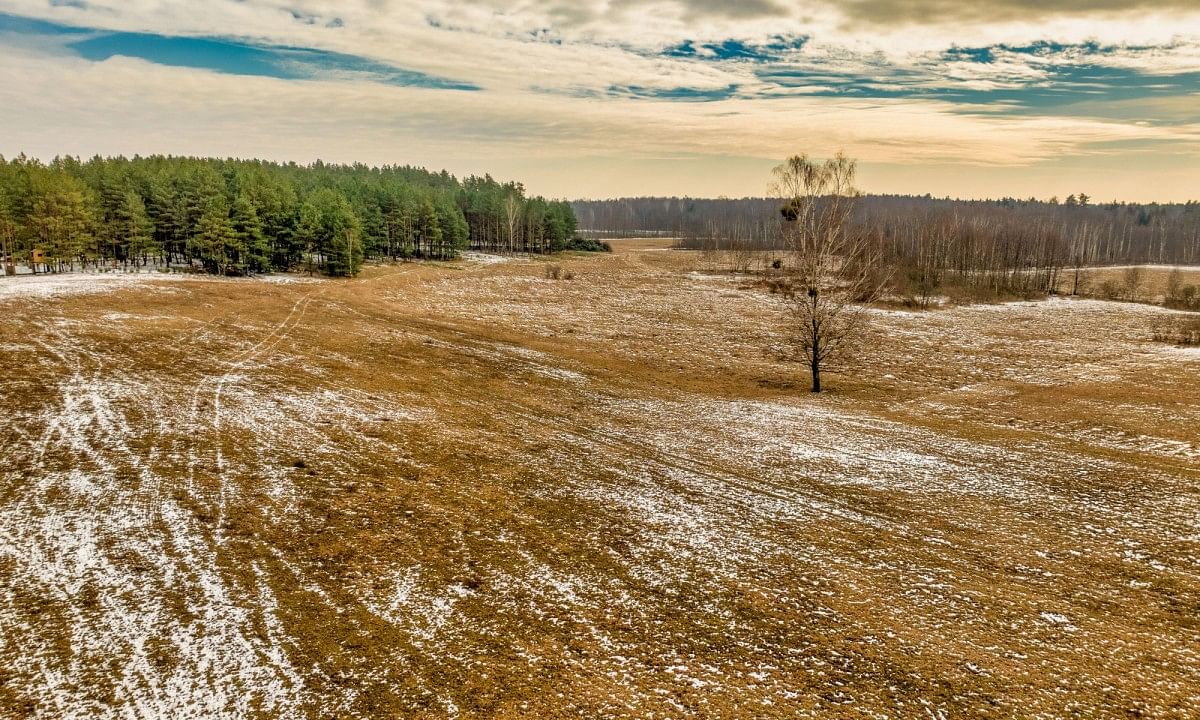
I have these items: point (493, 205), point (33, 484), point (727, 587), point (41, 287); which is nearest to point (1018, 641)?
point (727, 587)

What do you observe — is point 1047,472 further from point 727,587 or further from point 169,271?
point 169,271

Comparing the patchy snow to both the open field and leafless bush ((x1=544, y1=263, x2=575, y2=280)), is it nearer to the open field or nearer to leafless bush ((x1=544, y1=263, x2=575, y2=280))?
the open field

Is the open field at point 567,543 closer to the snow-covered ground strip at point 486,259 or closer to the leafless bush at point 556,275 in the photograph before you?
the leafless bush at point 556,275

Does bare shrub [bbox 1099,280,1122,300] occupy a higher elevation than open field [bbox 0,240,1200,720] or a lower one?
higher

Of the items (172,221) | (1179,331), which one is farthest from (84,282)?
(1179,331)

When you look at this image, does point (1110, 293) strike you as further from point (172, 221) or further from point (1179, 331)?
point (172, 221)

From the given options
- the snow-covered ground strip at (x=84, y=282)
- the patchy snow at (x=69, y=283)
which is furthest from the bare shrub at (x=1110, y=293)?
the patchy snow at (x=69, y=283)

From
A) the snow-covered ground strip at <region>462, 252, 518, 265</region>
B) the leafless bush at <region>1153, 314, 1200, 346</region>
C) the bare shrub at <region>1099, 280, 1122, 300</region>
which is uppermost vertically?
the snow-covered ground strip at <region>462, 252, 518, 265</region>

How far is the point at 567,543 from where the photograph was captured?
635 inches

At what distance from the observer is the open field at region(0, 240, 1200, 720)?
418 inches

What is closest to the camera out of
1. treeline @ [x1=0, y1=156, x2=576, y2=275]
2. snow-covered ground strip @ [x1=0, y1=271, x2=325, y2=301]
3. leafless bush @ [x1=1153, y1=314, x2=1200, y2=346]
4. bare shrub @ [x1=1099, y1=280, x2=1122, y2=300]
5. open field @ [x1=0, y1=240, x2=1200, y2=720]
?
open field @ [x1=0, y1=240, x2=1200, y2=720]

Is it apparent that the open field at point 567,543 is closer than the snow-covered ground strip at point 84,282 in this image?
Yes

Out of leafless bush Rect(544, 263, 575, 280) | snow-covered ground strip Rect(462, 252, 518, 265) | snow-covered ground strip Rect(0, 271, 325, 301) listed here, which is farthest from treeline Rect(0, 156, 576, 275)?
leafless bush Rect(544, 263, 575, 280)

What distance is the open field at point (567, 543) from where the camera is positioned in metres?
10.6
